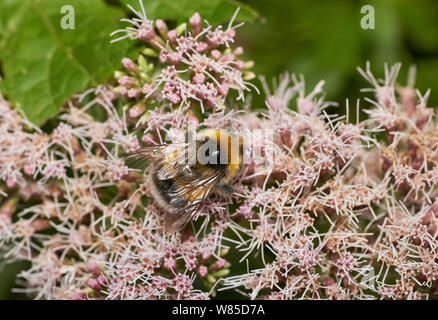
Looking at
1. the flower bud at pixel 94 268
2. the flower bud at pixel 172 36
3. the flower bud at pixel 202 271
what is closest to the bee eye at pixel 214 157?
the flower bud at pixel 202 271

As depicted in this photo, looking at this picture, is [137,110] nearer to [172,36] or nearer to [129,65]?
[129,65]

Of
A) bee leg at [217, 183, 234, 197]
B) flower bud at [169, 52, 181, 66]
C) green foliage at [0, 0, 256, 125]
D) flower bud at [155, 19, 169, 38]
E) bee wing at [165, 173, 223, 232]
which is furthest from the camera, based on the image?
green foliage at [0, 0, 256, 125]

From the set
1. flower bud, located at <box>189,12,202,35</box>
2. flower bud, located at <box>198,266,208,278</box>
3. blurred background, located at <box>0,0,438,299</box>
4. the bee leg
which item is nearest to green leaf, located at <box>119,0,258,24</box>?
flower bud, located at <box>189,12,202,35</box>

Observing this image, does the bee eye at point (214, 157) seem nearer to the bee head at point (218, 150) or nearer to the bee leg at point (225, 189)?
the bee head at point (218, 150)

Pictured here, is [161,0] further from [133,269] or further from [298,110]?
[133,269]

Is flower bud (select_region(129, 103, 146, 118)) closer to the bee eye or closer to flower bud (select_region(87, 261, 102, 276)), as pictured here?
the bee eye

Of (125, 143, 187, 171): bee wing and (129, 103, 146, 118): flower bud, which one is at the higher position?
(129, 103, 146, 118): flower bud
